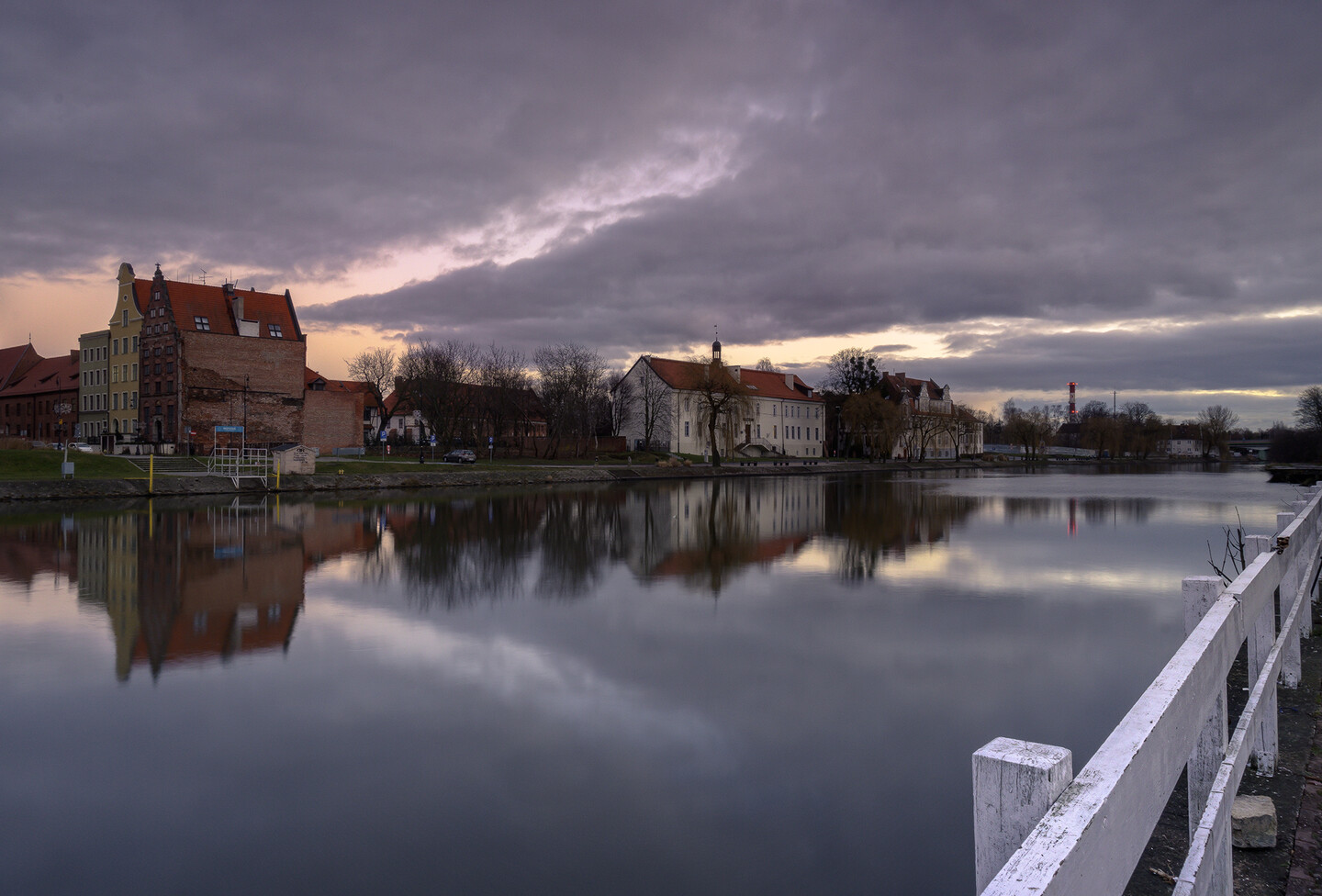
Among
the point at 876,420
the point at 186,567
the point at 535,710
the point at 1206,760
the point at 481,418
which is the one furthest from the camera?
the point at 876,420

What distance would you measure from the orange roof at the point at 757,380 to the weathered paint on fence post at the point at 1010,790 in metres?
70.7

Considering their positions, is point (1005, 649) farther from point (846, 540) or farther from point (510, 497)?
point (510, 497)

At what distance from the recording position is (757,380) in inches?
3627

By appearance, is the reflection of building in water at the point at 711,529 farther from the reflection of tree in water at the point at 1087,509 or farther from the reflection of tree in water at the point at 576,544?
the reflection of tree in water at the point at 1087,509

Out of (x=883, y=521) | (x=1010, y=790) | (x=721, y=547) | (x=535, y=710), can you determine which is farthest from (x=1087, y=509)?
(x=1010, y=790)

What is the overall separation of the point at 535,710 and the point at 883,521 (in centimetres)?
1989

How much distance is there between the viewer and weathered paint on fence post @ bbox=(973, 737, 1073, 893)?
186cm

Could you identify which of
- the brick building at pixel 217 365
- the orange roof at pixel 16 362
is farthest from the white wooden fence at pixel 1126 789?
the orange roof at pixel 16 362

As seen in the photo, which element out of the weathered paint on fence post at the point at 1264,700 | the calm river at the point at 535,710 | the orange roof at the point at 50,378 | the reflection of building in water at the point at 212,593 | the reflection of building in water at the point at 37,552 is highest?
the orange roof at the point at 50,378

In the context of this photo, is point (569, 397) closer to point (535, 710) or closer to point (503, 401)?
point (503, 401)

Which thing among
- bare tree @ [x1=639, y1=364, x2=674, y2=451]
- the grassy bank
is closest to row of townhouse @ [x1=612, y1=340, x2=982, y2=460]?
bare tree @ [x1=639, y1=364, x2=674, y2=451]

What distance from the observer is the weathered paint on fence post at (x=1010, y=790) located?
6.09ft

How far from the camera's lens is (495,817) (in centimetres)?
540

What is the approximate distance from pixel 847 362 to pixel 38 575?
89.1 m
